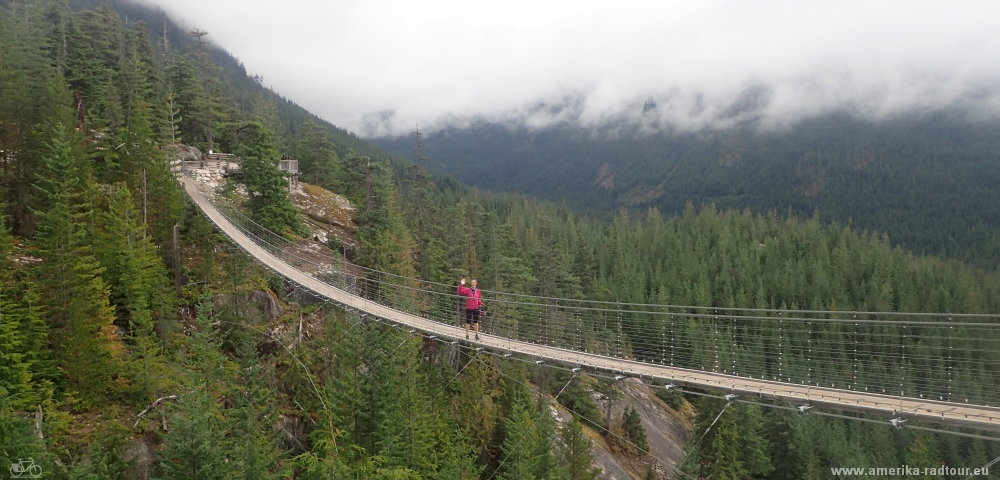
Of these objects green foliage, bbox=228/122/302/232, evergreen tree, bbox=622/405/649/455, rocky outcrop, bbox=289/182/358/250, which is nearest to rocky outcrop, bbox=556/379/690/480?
evergreen tree, bbox=622/405/649/455

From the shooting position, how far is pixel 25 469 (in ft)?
32.3

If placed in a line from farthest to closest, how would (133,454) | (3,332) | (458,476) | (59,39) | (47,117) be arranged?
(59,39) → (47,117) → (458,476) → (133,454) → (3,332)

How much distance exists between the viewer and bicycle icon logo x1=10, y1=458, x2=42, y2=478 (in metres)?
9.77

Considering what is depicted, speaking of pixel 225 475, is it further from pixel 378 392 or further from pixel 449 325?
pixel 449 325

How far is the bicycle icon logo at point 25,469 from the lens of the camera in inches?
385

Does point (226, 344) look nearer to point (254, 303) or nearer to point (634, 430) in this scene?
point (254, 303)

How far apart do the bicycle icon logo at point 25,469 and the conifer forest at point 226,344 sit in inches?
3.9

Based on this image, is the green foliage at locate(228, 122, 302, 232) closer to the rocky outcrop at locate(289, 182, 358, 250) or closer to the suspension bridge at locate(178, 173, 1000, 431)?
the suspension bridge at locate(178, 173, 1000, 431)

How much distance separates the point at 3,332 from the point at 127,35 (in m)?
40.8

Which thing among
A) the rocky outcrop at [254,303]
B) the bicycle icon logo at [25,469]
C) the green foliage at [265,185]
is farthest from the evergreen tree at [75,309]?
the green foliage at [265,185]

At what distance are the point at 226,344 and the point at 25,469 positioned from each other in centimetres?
706

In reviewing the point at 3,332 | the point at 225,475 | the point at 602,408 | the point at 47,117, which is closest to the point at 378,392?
the point at 225,475

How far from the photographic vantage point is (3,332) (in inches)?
448

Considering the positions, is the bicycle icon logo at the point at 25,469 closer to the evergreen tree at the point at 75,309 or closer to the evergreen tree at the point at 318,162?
the evergreen tree at the point at 75,309
